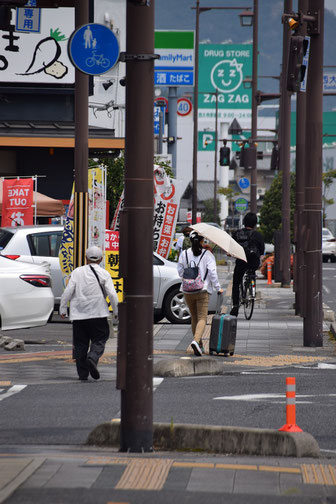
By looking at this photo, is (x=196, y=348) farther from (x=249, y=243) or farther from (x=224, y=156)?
(x=224, y=156)

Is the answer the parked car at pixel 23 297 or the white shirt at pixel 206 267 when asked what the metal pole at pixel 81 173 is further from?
the white shirt at pixel 206 267

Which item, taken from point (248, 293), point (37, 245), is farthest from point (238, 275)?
point (37, 245)

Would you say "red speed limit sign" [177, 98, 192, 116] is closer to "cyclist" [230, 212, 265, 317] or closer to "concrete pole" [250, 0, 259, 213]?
"concrete pole" [250, 0, 259, 213]

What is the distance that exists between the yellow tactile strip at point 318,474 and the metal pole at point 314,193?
943 centimetres

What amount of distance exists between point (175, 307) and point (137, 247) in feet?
41.6

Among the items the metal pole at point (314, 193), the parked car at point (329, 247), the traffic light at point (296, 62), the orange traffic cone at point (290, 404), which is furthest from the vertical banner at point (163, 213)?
the parked car at point (329, 247)

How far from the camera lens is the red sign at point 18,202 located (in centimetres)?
2572

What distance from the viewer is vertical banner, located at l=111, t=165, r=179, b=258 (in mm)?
23125

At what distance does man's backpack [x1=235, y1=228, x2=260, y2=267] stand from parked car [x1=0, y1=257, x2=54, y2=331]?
6340mm

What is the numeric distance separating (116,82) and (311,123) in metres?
17.1

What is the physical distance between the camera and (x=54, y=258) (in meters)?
20.3

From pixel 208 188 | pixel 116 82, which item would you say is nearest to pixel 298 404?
pixel 116 82

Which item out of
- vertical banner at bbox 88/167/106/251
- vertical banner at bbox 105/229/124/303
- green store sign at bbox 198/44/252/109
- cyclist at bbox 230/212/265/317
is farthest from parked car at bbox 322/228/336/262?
green store sign at bbox 198/44/252/109

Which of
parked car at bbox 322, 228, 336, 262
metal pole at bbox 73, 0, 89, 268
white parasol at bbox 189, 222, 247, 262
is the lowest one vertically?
parked car at bbox 322, 228, 336, 262
